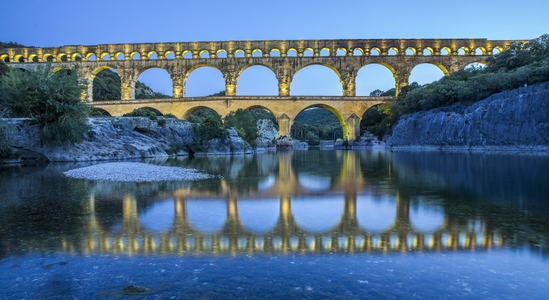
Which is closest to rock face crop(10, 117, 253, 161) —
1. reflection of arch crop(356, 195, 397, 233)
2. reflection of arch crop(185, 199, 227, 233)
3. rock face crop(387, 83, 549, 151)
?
reflection of arch crop(185, 199, 227, 233)

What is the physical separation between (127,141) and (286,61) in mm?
23972

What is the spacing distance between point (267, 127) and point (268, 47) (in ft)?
82.1

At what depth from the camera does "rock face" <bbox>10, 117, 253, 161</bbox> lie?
683 inches

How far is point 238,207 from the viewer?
221 inches

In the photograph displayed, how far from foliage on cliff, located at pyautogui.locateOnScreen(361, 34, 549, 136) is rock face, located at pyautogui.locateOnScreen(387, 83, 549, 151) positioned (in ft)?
3.45

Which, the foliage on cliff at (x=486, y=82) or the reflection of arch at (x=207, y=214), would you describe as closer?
the reflection of arch at (x=207, y=214)

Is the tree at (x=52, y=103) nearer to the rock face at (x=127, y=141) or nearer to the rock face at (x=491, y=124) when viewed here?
the rock face at (x=127, y=141)

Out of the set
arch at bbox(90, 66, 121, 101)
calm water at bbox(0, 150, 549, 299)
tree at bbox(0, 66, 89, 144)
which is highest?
arch at bbox(90, 66, 121, 101)

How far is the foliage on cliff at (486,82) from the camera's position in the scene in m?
24.6

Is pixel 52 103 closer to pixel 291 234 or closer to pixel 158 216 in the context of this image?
pixel 158 216

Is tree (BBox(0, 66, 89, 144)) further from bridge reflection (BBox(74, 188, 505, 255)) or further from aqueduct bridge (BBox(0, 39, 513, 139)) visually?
aqueduct bridge (BBox(0, 39, 513, 139))

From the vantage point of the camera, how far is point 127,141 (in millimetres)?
20438

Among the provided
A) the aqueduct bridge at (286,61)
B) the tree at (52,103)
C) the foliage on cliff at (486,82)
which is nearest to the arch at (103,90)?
the aqueduct bridge at (286,61)

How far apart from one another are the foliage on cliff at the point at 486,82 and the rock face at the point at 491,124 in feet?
3.45
